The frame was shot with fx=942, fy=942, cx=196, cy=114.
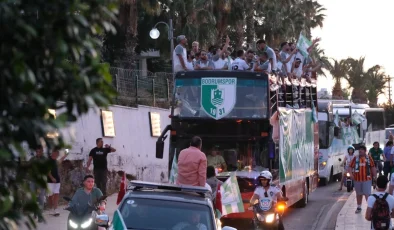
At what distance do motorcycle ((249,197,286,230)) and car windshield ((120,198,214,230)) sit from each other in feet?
11.9

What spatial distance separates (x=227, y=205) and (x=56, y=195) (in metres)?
5.68

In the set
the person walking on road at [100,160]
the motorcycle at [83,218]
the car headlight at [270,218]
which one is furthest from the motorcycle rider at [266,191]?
the person walking on road at [100,160]

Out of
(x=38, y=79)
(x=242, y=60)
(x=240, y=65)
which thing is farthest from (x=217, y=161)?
(x=38, y=79)

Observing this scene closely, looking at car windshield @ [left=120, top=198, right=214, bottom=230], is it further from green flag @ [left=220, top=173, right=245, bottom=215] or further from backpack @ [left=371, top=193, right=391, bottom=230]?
green flag @ [left=220, top=173, right=245, bottom=215]

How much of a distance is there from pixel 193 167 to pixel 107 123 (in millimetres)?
13831

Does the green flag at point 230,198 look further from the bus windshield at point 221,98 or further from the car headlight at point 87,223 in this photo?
the bus windshield at point 221,98

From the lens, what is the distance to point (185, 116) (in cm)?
1923

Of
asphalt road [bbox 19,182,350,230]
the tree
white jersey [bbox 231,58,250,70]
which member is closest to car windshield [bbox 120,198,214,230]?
asphalt road [bbox 19,182,350,230]

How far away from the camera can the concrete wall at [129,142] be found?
26750 mm

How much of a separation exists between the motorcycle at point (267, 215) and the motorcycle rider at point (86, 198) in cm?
271

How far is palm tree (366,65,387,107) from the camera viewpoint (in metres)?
92.4

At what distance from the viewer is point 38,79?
429 centimetres

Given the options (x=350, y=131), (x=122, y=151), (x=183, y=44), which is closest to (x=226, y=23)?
(x=350, y=131)

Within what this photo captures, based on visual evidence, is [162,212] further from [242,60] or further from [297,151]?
[297,151]
